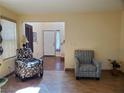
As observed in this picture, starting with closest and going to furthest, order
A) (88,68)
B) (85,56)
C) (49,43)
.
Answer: (88,68) → (85,56) → (49,43)

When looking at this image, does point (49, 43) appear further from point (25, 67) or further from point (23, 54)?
point (25, 67)

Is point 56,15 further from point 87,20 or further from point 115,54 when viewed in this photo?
point 115,54

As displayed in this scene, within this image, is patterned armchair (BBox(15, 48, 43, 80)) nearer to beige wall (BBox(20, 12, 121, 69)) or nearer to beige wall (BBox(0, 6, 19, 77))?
beige wall (BBox(0, 6, 19, 77))

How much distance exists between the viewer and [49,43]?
9602 mm

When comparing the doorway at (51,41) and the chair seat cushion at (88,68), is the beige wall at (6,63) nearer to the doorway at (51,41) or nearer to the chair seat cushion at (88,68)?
the chair seat cushion at (88,68)

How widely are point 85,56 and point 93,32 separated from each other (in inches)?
41.4

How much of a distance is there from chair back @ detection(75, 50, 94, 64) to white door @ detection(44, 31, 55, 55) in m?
4.87

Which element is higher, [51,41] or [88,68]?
[51,41]

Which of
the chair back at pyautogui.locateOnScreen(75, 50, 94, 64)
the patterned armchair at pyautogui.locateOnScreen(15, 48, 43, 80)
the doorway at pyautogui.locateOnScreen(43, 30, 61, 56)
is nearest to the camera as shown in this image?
the patterned armchair at pyautogui.locateOnScreen(15, 48, 43, 80)

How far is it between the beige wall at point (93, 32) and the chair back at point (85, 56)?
401 mm

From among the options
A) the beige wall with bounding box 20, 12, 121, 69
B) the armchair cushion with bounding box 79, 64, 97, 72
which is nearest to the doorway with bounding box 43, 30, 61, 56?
the beige wall with bounding box 20, 12, 121, 69

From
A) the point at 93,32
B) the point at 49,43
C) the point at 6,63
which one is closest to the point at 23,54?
the point at 6,63

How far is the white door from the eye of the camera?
31.3 feet

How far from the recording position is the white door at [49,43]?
31.3 feet
